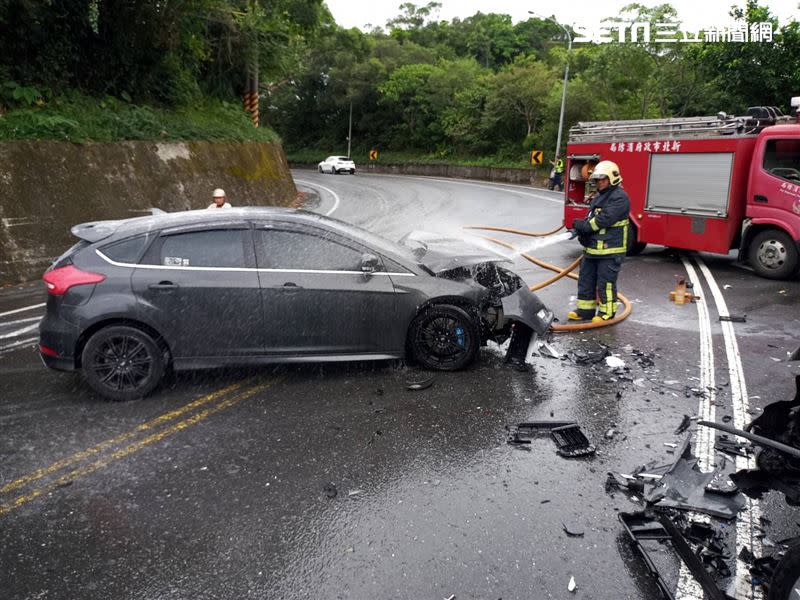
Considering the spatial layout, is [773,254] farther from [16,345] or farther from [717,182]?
[16,345]

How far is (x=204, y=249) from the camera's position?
540 cm

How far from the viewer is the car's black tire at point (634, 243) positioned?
1209cm

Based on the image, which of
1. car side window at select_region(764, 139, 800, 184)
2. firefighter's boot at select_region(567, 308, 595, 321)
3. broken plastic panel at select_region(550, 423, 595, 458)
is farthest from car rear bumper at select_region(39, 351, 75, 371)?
car side window at select_region(764, 139, 800, 184)

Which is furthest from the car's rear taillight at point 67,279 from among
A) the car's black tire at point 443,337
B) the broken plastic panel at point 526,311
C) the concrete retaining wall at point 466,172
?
the concrete retaining wall at point 466,172

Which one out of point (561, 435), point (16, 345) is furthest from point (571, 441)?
point (16, 345)

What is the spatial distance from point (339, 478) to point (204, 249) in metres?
2.52

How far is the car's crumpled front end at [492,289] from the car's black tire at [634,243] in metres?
6.67

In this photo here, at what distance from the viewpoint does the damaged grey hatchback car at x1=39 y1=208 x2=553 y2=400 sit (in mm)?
5199

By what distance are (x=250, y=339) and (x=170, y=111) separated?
48.7 feet

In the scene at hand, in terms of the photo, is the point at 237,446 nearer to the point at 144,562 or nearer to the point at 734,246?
the point at 144,562

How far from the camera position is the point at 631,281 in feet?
33.6

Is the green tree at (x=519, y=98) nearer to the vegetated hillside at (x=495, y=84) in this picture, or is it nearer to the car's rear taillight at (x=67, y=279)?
the vegetated hillside at (x=495, y=84)

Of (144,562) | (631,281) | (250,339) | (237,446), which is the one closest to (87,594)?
(144,562)

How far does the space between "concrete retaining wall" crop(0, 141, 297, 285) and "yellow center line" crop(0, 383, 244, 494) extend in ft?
24.6
